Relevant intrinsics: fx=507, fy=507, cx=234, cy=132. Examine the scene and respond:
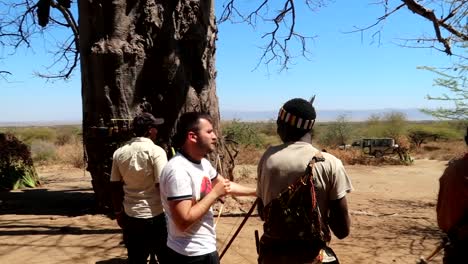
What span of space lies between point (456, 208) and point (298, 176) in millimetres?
884

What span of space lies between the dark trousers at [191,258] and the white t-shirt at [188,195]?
0.02 m

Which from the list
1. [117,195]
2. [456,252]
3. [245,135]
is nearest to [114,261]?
[117,195]

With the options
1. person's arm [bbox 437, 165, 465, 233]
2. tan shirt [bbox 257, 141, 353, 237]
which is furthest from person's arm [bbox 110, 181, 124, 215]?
person's arm [bbox 437, 165, 465, 233]

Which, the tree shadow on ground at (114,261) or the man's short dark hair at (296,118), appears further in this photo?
the tree shadow on ground at (114,261)

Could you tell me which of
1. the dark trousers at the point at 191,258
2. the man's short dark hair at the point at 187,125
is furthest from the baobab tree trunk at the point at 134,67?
the dark trousers at the point at 191,258

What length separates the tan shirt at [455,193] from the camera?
105 inches

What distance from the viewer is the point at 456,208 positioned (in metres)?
2.72

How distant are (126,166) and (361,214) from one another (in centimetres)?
578

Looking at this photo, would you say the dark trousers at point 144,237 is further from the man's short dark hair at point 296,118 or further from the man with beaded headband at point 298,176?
the man's short dark hair at point 296,118

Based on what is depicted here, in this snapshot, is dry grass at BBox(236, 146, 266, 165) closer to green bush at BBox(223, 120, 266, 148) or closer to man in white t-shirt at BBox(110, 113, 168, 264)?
green bush at BBox(223, 120, 266, 148)

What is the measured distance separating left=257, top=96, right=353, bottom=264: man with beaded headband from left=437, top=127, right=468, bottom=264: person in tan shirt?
57cm

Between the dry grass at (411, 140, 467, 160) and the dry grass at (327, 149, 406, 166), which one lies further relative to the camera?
the dry grass at (411, 140, 467, 160)

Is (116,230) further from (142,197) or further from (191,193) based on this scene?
(191,193)

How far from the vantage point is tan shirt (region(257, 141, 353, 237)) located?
2.57 metres
